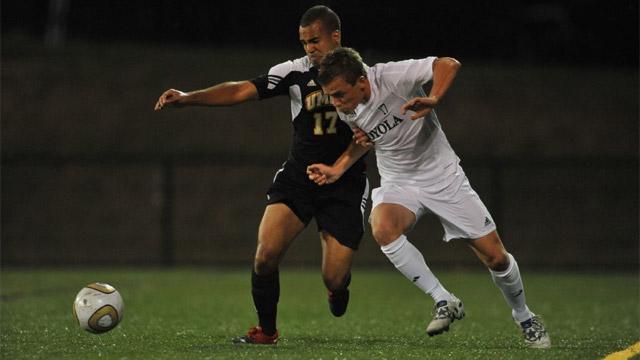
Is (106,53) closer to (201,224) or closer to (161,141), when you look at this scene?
(161,141)

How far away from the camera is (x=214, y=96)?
6.37 meters

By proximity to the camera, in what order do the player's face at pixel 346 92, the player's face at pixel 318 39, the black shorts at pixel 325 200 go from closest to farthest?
the player's face at pixel 346 92 < the player's face at pixel 318 39 < the black shorts at pixel 325 200

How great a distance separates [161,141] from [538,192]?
777cm

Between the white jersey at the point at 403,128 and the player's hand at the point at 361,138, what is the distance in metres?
0.03

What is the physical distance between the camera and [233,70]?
73.3ft

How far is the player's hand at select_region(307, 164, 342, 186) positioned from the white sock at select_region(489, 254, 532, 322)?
3.86ft

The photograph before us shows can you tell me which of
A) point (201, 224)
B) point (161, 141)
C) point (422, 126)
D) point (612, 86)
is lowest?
point (201, 224)

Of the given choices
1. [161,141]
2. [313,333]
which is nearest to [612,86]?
[161,141]

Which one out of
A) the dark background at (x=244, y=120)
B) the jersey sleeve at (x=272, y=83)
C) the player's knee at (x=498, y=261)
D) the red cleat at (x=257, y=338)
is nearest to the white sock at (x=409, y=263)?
the player's knee at (x=498, y=261)

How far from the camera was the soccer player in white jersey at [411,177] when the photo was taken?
6219 millimetres

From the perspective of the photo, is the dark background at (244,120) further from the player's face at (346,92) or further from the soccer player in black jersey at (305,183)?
the player's face at (346,92)

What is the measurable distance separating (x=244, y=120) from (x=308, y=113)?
1487cm

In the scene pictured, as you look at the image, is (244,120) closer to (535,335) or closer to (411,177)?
(411,177)

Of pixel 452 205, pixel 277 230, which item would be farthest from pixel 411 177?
pixel 277 230
